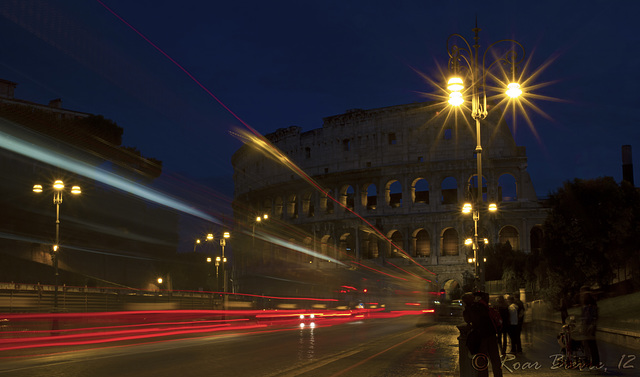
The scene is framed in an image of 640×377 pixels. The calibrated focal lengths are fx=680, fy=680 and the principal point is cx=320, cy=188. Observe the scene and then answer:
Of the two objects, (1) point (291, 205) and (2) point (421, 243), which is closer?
(2) point (421, 243)

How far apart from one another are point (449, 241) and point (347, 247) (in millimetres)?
11781

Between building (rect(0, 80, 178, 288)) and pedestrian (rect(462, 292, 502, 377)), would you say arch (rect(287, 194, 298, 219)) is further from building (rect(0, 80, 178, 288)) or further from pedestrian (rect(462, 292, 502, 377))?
pedestrian (rect(462, 292, 502, 377))

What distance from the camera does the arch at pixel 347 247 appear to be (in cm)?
7762

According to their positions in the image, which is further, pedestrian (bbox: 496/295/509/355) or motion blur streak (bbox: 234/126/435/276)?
motion blur streak (bbox: 234/126/435/276)

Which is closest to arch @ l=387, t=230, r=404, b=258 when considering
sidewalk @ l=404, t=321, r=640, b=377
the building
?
the building

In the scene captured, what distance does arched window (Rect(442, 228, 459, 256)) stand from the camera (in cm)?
7444

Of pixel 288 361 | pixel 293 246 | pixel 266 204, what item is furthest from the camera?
pixel 266 204

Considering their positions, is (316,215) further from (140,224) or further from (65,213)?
(65,213)

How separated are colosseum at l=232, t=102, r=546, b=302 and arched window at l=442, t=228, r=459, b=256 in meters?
0.11

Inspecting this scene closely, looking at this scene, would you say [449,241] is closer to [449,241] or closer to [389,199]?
[449,241]

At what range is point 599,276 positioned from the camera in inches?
1442

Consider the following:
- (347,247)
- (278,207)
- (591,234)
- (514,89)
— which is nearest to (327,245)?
(347,247)

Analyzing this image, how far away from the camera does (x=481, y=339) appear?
870 cm

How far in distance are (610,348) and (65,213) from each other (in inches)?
1802
